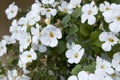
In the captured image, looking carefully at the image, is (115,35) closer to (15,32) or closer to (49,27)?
(49,27)

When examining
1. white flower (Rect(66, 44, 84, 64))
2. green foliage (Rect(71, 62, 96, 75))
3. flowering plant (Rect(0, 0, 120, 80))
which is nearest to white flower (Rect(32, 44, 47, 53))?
flowering plant (Rect(0, 0, 120, 80))

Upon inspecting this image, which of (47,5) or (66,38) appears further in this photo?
(47,5)

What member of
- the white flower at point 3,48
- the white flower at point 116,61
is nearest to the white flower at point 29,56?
the white flower at point 3,48

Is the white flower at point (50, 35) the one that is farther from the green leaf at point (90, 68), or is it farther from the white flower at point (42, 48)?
the green leaf at point (90, 68)

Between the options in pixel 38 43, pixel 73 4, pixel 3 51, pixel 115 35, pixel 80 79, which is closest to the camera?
pixel 80 79

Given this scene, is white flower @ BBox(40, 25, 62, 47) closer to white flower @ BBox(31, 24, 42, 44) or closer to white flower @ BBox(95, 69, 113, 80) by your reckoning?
white flower @ BBox(31, 24, 42, 44)

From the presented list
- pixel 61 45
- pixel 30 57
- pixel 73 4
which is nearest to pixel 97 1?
pixel 73 4

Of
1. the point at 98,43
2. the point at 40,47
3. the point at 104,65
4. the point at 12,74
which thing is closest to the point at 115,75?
the point at 104,65
